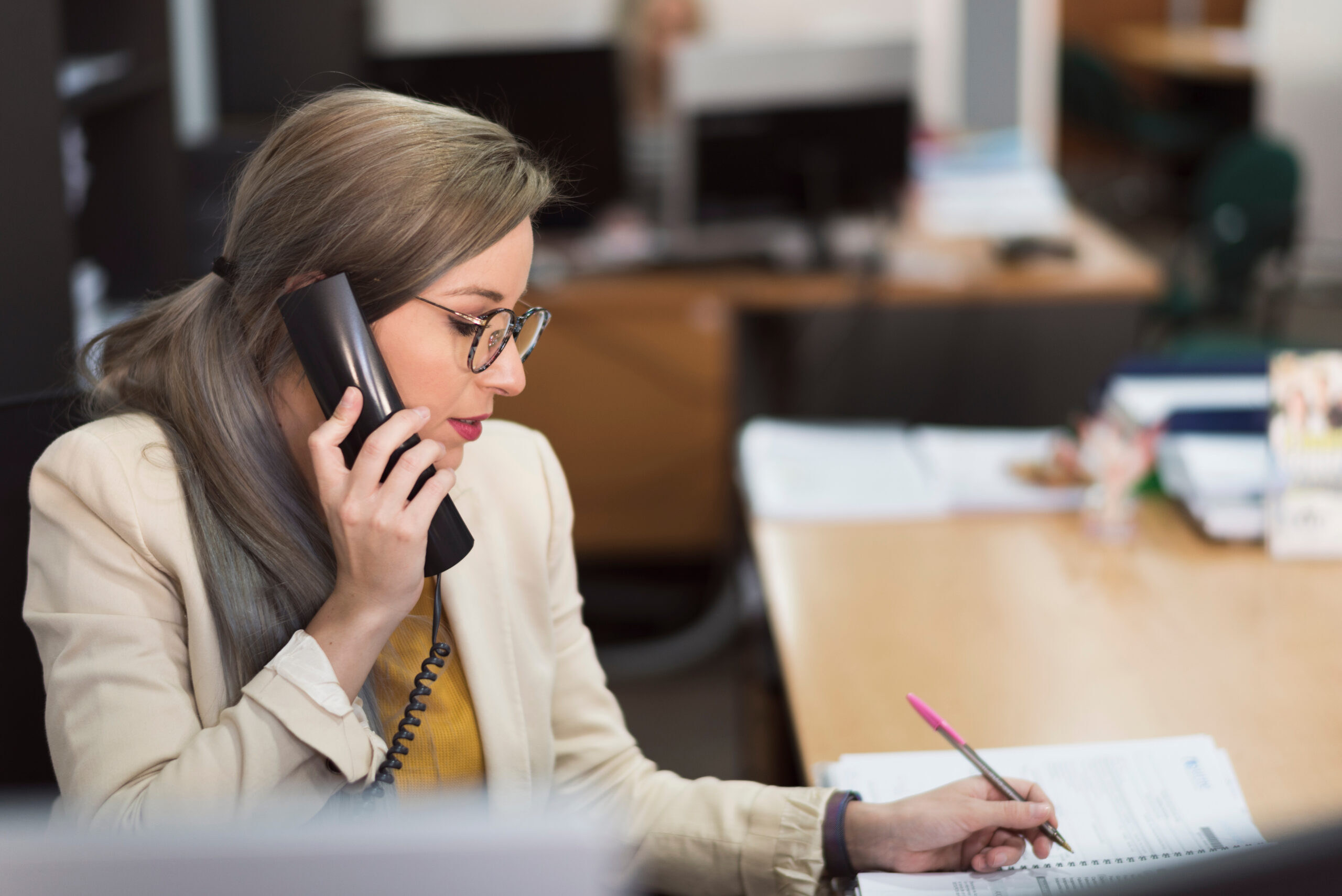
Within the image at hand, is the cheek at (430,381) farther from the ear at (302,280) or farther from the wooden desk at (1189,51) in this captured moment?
the wooden desk at (1189,51)

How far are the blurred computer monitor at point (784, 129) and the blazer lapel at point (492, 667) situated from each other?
7.02 ft

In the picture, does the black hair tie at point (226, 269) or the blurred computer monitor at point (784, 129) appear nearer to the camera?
the black hair tie at point (226, 269)

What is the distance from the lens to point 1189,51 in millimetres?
7043

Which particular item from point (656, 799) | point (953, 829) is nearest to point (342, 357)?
point (656, 799)

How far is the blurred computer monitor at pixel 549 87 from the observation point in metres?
3.04

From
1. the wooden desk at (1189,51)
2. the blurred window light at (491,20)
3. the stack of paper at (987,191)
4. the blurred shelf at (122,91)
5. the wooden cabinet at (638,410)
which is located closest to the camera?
the blurred shelf at (122,91)

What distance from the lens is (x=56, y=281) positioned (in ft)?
4.63

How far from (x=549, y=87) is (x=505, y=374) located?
2348mm

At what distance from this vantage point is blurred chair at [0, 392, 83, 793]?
104 cm

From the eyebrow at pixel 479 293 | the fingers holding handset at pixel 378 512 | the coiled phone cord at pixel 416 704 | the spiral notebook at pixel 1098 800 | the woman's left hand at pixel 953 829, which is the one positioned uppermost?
the eyebrow at pixel 479 293

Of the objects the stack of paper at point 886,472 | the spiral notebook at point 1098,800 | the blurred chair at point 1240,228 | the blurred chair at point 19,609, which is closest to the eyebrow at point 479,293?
the blurred chair at point 19,609

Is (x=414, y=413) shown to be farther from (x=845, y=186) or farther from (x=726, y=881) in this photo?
(x=845, y=186)

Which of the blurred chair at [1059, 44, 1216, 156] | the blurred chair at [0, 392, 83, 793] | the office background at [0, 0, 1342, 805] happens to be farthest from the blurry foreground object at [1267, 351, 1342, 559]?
the blurred chair at [1059, 44, 1216, 156]

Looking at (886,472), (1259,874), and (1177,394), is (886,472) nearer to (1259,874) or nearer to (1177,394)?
(1177,394)
